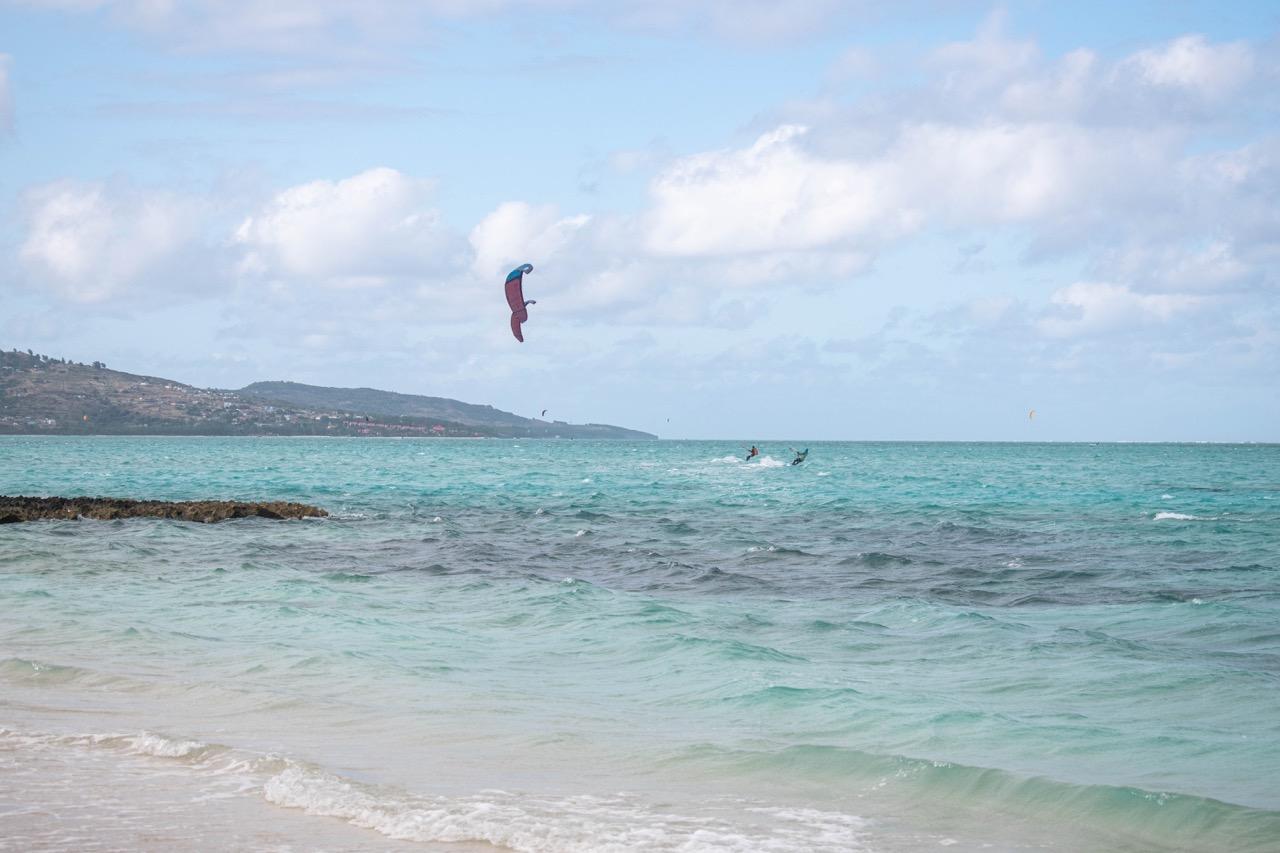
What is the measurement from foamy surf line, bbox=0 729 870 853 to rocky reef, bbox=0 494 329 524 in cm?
2447

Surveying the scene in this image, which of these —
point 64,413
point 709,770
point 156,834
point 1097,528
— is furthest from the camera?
point 64,413

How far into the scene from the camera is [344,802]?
8.16m

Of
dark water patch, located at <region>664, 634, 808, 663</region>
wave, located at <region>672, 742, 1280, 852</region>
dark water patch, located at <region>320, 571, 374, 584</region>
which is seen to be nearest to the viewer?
wave, located at <region>672, 742, 1280, 852</region>

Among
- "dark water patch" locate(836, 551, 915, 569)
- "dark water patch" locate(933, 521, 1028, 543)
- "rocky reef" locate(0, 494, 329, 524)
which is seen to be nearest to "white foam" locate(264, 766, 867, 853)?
"dark water patch" locate(836, 551, 915, 569)

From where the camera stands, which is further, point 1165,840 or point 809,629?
point 809,629

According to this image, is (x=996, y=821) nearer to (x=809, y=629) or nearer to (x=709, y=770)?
(x=709, y=770)

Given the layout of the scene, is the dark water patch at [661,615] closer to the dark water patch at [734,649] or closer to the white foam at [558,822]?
the dark water patch at [734,649]

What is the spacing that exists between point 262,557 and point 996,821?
18.5 m

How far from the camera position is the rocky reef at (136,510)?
32.0m

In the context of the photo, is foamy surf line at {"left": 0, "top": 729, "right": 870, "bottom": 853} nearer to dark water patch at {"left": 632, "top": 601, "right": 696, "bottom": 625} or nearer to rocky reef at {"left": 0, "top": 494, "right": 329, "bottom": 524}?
dark water patch at {"left": 632, "top": 601, "right": 696, "bottom": 625}

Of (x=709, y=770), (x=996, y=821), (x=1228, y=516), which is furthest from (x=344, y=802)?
(x=1228, y=516)

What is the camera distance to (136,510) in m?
33.0

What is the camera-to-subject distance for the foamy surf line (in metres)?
7.52

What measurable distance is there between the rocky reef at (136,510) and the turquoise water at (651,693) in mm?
5775
